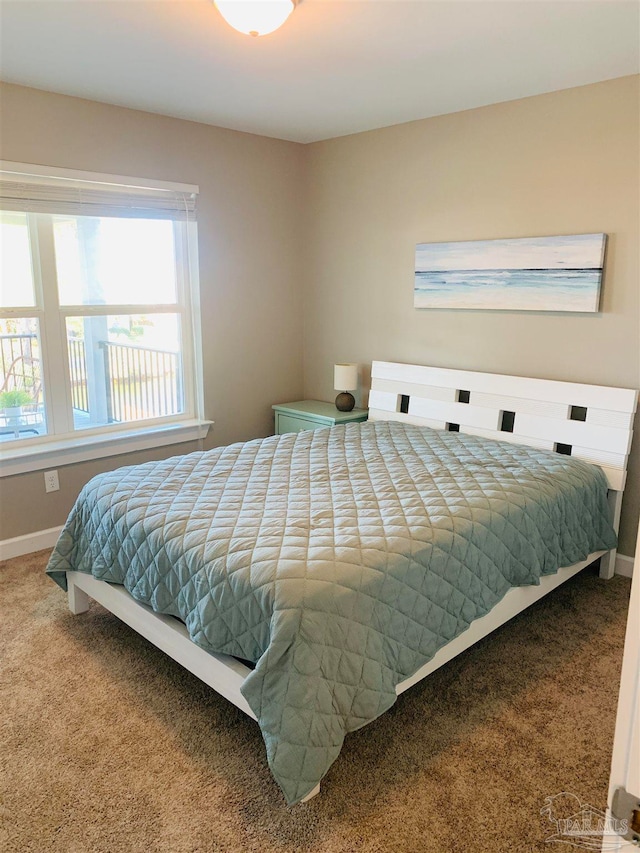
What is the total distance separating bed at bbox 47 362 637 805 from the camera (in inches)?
68.3

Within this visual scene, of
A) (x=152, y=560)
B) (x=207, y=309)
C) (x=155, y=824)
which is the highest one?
(x=207, y=309)

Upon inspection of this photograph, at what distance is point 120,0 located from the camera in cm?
213

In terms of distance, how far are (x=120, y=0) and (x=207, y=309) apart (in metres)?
2.01

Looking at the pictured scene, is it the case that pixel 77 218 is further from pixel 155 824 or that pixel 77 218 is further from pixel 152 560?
pixel 155 824

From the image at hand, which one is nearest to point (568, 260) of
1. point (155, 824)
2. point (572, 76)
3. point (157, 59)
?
point (572, 76)

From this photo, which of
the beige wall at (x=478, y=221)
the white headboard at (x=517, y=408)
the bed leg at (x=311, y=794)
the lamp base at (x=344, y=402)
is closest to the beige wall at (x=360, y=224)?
the beige wall at (x=478, y=221)

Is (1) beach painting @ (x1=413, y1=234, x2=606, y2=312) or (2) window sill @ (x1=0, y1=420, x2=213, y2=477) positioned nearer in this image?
(1) beach painting @ (x1=413, y1=234, x2=606, y2=312)

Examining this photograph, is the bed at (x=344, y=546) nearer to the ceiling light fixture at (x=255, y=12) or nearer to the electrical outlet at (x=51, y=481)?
the electrical outlet at (x=51, y=481)

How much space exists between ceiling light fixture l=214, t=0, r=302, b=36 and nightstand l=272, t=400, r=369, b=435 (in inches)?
90.3

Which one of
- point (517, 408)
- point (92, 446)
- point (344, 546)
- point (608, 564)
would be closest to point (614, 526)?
point (608, 564)

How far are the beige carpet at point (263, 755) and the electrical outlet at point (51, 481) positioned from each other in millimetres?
957

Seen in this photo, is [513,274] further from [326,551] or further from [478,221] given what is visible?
[326,551]

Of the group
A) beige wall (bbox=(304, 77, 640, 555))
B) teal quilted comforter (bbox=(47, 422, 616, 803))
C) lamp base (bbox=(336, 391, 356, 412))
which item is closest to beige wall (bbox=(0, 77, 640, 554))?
beige wall (bbox=(304, 77, 640, 555))

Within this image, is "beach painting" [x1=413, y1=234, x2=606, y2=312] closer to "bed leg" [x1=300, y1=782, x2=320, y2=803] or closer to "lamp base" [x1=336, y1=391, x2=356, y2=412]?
"lamp base" [x1=336, y1=391, x2=356, y2=412]
